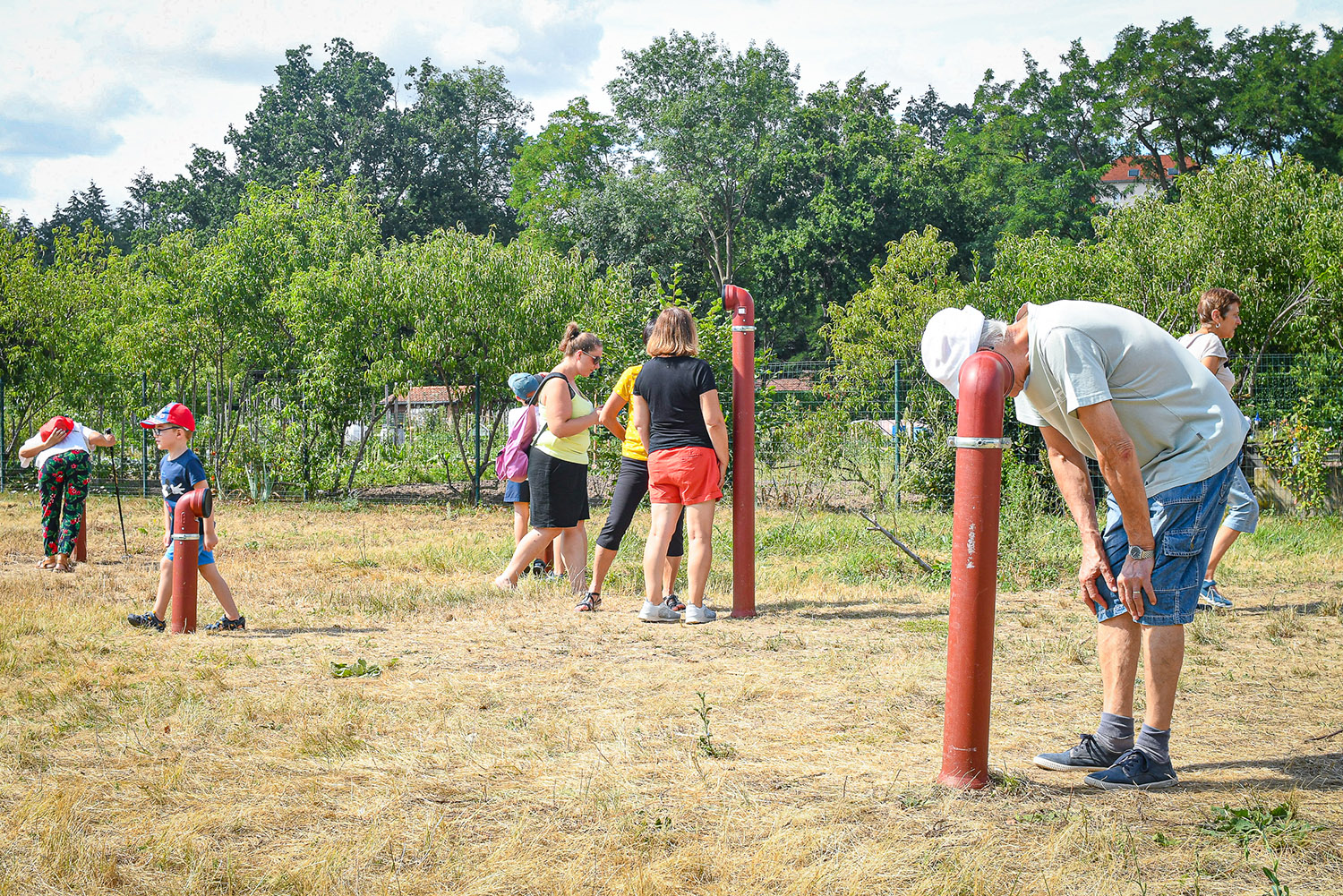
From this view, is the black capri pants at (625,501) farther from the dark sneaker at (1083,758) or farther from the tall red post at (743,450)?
the dark sneaker at (1083,758)

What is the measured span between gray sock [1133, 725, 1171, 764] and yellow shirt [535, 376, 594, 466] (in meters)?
4.55

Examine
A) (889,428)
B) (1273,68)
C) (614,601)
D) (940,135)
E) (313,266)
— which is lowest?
(614,601)

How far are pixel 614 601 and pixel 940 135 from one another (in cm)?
7749

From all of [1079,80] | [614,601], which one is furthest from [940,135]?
[614,601]

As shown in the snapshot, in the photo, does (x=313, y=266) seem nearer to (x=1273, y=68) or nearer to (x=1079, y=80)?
(x=1273, y=68)

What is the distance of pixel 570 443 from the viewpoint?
24.8 feet

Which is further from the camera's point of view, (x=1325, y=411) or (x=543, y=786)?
(x=1325, y=411)

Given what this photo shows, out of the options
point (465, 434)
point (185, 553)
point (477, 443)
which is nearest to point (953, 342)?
point (185, 553)

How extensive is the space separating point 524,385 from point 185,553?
10.2ft

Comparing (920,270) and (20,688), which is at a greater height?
(920,270)

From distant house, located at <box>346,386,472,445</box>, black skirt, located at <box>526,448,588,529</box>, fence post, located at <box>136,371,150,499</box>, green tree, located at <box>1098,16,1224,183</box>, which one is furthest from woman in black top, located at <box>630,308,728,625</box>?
green tree, located at <box>1098,16,1224,183</box>

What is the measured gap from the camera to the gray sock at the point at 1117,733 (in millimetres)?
3701

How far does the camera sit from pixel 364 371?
1659cm

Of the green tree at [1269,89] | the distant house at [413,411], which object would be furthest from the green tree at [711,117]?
the distant house at [413,411]
